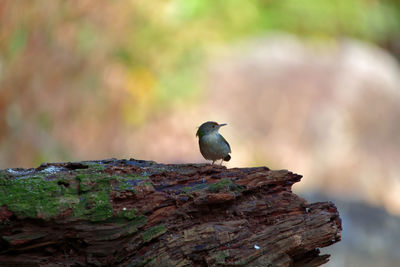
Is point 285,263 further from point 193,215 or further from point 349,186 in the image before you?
point 349,186

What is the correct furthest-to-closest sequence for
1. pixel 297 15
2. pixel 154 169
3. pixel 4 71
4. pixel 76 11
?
1. pixel 297 15
2. pixel 76 11
3. pixel 4 71
4. pixel 154 169

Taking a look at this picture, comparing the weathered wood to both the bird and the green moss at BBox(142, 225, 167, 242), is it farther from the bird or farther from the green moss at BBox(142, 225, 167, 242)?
the bird

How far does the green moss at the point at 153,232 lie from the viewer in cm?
347

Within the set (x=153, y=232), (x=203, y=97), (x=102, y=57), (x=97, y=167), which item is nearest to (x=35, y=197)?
(x=97, y=167)

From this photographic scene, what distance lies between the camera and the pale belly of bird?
208 inches

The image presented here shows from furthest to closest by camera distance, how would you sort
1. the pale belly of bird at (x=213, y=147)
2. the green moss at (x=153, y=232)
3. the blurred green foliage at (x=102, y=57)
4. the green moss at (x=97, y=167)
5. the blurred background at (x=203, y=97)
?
the blurred background at (x=203, y=97)
the blurred green foliage at (x=102, y=57)
the pale belly of bird at (x=213, y=147)
the green moss at (x=97, y=167)
the green moss at (x=153, y=232)

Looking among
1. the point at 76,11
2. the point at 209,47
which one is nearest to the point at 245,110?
the point at 209,47

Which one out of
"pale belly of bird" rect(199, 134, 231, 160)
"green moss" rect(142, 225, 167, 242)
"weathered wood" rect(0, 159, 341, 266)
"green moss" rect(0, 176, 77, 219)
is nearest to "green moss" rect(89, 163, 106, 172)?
"weathered wood" rect(0, 159, 341, 266)

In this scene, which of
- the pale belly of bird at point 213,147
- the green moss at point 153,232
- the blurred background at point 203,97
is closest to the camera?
the green moss at point 153,232

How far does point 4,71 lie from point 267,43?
274 inches

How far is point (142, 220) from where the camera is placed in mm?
3520

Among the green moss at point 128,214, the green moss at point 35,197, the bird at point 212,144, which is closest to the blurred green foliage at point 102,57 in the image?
the bird at point 212,144

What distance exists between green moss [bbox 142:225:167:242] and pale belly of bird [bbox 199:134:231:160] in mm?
1831

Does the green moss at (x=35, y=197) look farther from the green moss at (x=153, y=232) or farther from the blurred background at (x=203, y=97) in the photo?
the blurred background at (x=203, y=97)
